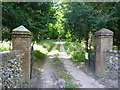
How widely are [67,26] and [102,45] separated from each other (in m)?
3.23

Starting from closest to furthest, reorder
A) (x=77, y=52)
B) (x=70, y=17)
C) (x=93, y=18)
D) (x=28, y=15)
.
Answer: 1. (x=93, y=18)
2. (x=28, y=15)
3. (x=70, y=17)
4. (x=77, y=52)

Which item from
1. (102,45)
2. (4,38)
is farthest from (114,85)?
(4,38)

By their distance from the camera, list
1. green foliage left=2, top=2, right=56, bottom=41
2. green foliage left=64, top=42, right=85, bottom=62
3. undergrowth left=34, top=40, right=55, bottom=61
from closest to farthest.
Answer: green foliage left=2, top=2, right=56, bottom=41, green foliage left=64, top=42, right=85, bottom=62, undergrowth left=34, top=40, right=55, bottom=61

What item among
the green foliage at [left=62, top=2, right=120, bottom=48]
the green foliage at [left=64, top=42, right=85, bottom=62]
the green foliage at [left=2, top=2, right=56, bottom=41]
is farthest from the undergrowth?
the green foliage at [left=62, top=2, right=120, bottom=48]


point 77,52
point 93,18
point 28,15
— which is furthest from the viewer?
point 77,52

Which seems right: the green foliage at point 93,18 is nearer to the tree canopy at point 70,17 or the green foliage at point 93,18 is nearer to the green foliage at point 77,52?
the tree canopy at point 70,17

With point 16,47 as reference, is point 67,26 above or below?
above

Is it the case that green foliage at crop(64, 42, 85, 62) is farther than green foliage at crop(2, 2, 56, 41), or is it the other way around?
green foliage at crop(64, 42, 85, 62)

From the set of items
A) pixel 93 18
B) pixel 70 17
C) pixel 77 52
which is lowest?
pixel 77 52

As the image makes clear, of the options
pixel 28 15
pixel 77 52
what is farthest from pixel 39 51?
pixel 28 15

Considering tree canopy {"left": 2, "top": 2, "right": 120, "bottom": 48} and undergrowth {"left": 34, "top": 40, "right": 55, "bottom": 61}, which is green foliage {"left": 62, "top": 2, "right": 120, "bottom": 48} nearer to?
tree canopy {"left": 2, "top": 2, "right": 120, "bottom": 48}

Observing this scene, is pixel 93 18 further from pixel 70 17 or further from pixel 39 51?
pixel 39 51

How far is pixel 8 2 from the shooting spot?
4980mm

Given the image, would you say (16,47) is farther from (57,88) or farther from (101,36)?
(101,36)
